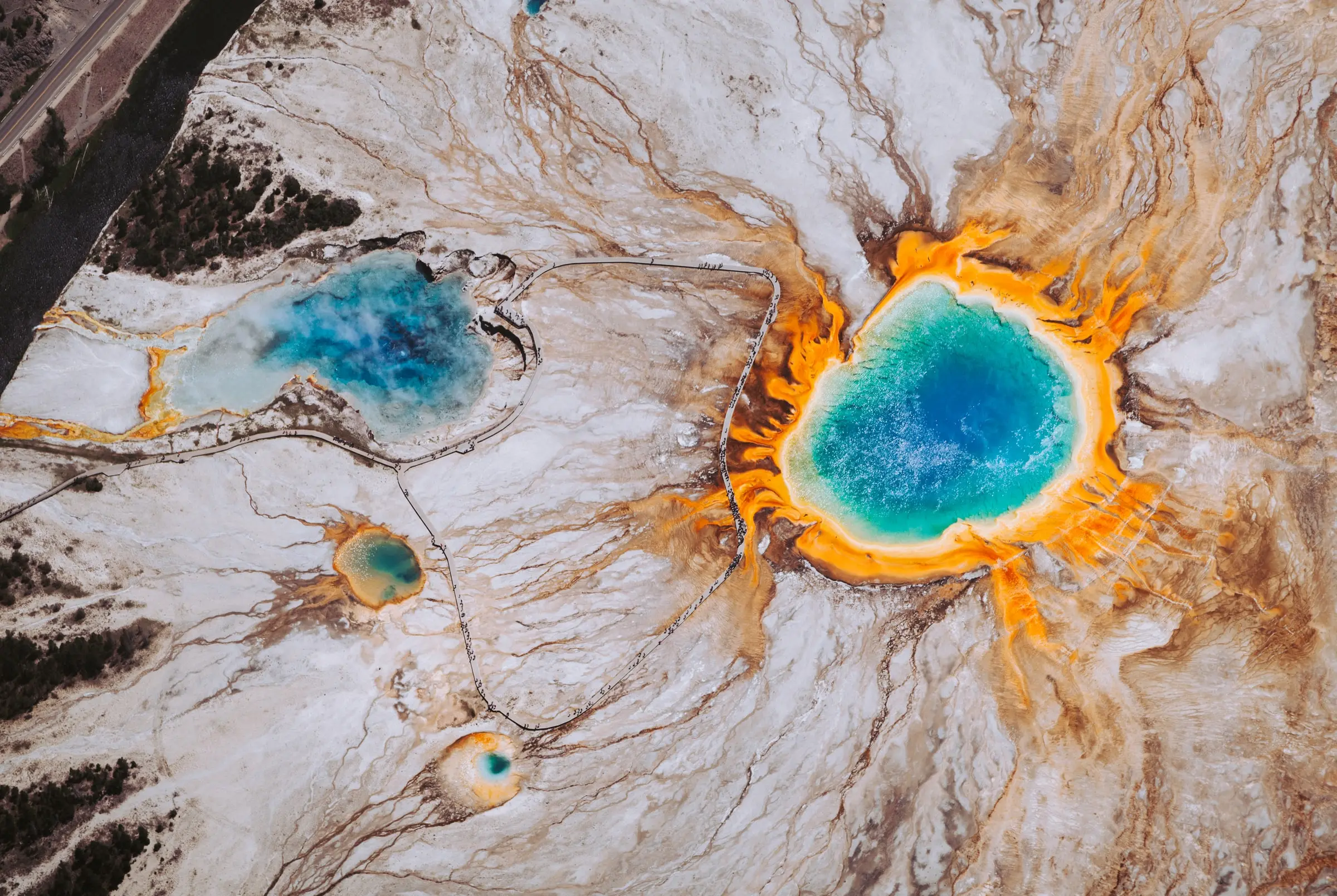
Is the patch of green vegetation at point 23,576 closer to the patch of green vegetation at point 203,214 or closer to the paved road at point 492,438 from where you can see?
the paved road at point 492,438

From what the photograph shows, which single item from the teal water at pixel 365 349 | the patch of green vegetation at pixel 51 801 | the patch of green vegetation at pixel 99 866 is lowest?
the patch of green vegetation at pixel 99 866

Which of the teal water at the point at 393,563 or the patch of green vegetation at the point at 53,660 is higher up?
the teal water at the point at 393,563

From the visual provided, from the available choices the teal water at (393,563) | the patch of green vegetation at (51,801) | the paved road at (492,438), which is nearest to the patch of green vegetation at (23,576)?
the paved road at (492,438)

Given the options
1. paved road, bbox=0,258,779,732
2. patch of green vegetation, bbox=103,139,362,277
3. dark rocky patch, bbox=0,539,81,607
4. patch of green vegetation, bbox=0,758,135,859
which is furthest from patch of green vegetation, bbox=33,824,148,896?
patch of green vegetation, bbox=103,139,362,277

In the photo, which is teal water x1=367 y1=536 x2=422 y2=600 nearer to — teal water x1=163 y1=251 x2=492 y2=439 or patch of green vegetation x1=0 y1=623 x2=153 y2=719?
teal water x1=163 y1=251 x2=492 y2=439

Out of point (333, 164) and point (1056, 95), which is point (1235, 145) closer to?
point (1056, 95)

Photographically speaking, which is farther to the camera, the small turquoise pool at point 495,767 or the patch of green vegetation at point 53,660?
the small turquoise pool at point 495,767
